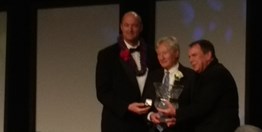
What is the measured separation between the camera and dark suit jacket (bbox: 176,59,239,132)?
2744 mm

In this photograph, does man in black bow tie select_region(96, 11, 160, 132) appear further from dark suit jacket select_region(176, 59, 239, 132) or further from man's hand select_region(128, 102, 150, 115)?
dark suit jacket select_region(176, 59, 239, 132)

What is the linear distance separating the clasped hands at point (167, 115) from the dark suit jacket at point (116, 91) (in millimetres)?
176

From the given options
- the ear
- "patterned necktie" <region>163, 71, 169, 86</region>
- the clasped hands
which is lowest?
the clasped hands

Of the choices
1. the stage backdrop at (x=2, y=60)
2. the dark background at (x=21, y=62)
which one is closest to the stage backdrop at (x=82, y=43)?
the dark background at (x=21, y=62)

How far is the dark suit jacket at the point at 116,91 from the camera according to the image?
119 inches

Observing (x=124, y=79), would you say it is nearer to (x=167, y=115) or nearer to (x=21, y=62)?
(x=167, y=115)

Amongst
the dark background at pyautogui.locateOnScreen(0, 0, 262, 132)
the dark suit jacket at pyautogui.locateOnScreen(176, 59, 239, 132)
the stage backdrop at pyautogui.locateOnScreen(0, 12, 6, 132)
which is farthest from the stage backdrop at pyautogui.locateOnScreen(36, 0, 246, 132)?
the dark suit jacket at pyautogui.locateOnScreen(176, 59, 239, 132)

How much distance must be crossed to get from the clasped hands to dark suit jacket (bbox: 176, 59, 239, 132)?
3cm

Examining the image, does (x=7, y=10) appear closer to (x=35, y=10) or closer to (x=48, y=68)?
(x=35, y=10)

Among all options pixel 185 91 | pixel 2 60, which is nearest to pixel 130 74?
pixel 185 91

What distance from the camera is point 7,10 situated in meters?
5.32

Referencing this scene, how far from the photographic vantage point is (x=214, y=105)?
2.76 metres

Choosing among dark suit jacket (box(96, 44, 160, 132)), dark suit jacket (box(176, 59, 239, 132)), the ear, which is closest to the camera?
dark suit jacket (box(176, 59, 239, 132))
